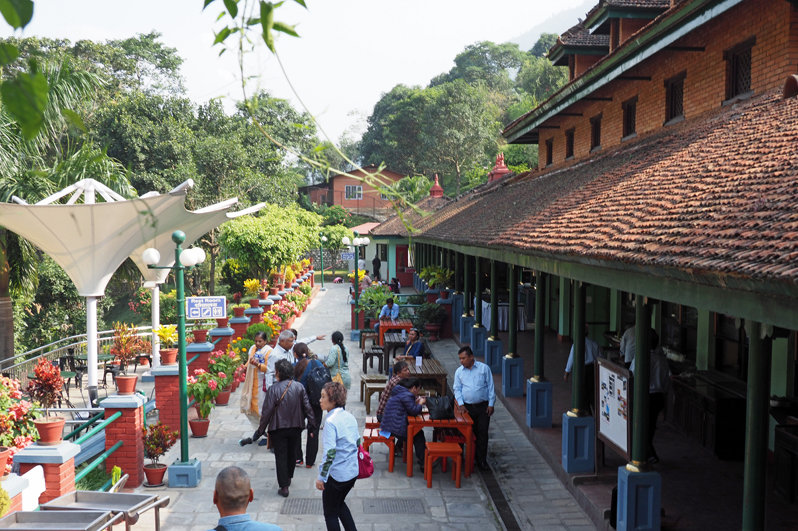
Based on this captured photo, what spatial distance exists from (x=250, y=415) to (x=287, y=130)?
45530 mm

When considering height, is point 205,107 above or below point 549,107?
above

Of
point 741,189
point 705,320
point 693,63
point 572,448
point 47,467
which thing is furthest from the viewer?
point 693,63

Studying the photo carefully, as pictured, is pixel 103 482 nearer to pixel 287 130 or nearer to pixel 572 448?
pixel 572 448

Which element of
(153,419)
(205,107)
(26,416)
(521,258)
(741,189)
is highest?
(205,107)

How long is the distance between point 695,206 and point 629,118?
898 cm

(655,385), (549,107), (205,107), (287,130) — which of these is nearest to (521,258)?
(655,385)

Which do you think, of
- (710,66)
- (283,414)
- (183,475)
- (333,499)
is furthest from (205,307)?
(710,66)

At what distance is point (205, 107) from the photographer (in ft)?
136

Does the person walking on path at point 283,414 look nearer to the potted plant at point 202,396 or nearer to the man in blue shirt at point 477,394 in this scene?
the man in blue shirt at point 477,394

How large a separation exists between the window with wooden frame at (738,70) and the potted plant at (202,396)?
30.6 ft

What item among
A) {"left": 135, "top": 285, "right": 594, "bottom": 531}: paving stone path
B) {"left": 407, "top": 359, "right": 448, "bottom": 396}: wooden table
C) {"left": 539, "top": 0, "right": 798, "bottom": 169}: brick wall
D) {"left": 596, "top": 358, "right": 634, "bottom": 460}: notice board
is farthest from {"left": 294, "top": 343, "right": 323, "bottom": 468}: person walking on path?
{"left": 539, "top": 0, "right": 798, "bottom": 169}: brick wall

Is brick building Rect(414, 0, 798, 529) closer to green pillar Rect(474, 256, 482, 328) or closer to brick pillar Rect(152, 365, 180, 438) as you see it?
green pillar Rect(474, 256, 482, 328)

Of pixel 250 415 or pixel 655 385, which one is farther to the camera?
pixel 250 415

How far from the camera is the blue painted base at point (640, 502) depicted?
6.04m
